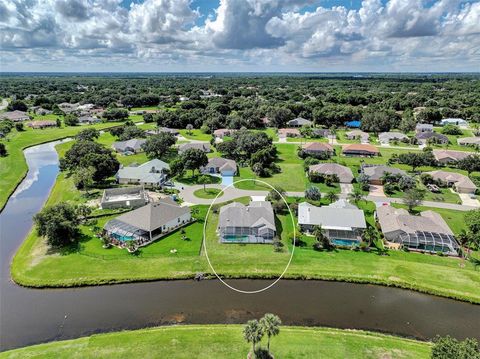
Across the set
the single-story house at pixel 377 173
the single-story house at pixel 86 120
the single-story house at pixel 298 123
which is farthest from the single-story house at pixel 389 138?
the single-story house at pixel 86 120

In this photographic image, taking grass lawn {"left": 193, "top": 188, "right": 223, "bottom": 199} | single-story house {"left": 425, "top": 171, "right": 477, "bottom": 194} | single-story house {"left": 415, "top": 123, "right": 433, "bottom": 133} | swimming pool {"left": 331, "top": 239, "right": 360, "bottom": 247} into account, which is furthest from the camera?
single-story house {"left": 415, "top": 123, "right": 433, "bottom": 133}

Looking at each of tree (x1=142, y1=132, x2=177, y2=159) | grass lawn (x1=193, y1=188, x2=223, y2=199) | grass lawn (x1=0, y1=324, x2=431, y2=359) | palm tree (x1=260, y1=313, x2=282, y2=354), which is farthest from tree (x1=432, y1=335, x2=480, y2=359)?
tree (x1=142, y1=132, x2=177, y2=159)

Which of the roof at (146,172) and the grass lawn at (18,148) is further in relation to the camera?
the grass lawn at (18,148)

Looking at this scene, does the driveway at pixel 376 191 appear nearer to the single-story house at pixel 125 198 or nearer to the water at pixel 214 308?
the water at pixel 214 308

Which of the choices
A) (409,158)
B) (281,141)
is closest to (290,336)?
(409,158)

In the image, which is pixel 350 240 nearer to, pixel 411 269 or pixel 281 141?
pixel 411 269

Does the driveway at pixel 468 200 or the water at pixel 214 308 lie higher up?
the water at pixel 214 308

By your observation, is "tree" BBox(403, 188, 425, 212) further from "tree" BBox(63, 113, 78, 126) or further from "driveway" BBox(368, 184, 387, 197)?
"tree" BBox(63, 113, 78, 126)
